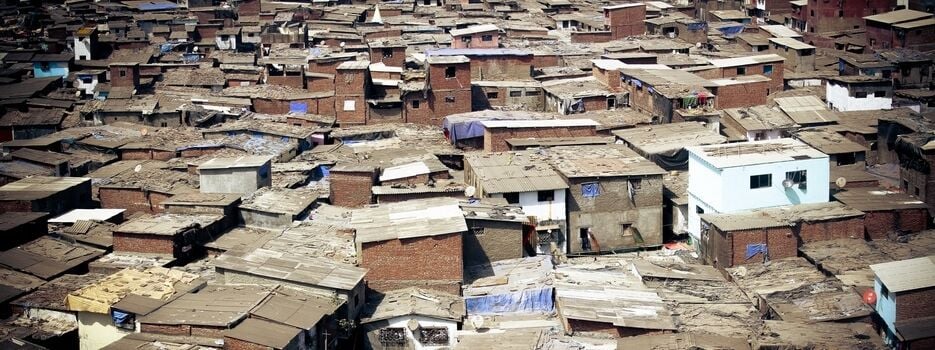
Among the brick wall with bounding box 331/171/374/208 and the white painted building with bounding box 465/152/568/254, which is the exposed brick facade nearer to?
the white painted building with bounding box 465/152/568/254

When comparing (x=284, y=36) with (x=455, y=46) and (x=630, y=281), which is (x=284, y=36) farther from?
(x=630, y=281)

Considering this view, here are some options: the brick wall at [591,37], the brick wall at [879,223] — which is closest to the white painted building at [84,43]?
the brick wall at [591,37]

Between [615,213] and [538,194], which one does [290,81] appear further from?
[615,213]

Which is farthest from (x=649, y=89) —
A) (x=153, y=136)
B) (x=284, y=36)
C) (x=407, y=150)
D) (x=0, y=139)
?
(x=0, y=139)

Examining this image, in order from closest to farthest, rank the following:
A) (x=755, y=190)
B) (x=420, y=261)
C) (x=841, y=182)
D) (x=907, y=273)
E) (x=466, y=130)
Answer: (x=907, y=273), (x=420, y=261), (x=755, y=190), (x=841, y=182), (x=466, y=130)

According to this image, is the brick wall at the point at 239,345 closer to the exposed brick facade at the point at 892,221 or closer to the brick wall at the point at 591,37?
the exposed brick facade at the point at 892,221

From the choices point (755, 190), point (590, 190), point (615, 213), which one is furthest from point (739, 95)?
point (590, 190)
